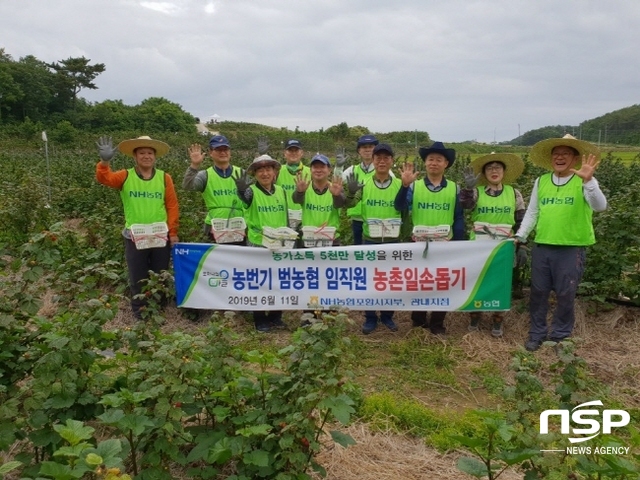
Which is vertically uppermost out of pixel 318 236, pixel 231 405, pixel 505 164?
pixel 505 164

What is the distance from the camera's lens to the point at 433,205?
5.16 meters

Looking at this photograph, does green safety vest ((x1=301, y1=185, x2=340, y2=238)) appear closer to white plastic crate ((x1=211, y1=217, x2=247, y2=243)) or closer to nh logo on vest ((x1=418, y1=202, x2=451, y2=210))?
white plastic crate ((x1=211, y1=217, x2=247, y2=243))

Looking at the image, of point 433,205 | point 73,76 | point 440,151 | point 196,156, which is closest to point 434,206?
point 433,205

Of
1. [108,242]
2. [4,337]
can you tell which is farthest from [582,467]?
[108,242]

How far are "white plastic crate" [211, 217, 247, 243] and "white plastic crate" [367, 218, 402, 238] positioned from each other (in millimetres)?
1387

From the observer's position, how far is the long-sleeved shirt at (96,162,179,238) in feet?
17.5

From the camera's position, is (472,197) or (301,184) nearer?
(472,197)

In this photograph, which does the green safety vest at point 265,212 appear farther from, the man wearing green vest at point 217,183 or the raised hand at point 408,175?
the raised hand at point 408,175

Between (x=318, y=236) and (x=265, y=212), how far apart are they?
0.60 meters

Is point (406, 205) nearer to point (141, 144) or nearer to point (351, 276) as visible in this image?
point (351, 276)

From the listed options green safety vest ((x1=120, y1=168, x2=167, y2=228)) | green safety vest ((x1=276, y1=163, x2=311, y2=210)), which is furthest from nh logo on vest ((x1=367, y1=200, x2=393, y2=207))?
green safety vest ((x1=120, y1=168, x2=167, y2=228))

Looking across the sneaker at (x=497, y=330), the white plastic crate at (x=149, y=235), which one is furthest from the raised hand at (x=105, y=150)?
the sneaker at (x=497, y=330)

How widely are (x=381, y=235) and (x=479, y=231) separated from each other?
97 cm

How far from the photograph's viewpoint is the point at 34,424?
8.24 ft
